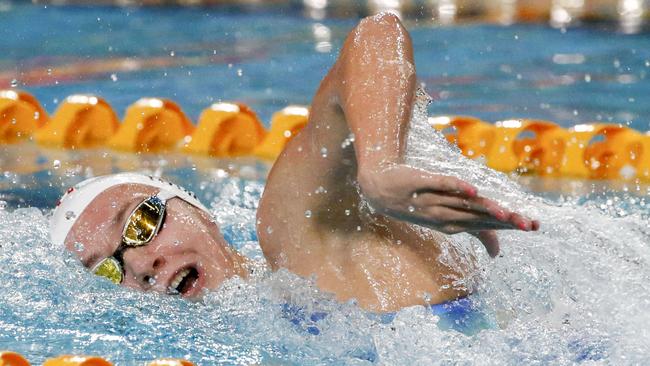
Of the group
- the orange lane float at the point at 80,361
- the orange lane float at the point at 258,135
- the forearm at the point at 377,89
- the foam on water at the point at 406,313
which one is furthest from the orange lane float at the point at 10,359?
the orange lane float at the point at 258,135

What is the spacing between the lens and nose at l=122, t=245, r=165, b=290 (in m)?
2.29

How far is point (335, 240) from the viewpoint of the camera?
2.15 meters

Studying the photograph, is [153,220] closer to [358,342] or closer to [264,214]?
[264,214]

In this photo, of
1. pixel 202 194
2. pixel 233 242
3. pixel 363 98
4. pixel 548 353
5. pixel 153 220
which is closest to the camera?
pixel 363 98

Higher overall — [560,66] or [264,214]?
[264,214]

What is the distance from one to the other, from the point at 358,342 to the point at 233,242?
1.07 metres

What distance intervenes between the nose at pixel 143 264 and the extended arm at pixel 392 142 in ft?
2.14

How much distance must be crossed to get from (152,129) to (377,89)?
2595mm

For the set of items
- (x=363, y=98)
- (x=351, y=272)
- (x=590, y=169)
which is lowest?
(x=590, y=169)

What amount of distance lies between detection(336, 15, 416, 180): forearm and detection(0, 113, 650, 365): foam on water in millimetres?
160

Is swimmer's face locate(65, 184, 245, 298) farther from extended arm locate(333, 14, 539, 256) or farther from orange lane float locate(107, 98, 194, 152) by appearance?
orange lane float locate(107, 98, 194, 152)

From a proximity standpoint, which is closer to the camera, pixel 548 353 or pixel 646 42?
pixel 548 353

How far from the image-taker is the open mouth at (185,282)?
2291 millimetres

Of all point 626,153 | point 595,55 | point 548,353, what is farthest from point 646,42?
point 548,353
